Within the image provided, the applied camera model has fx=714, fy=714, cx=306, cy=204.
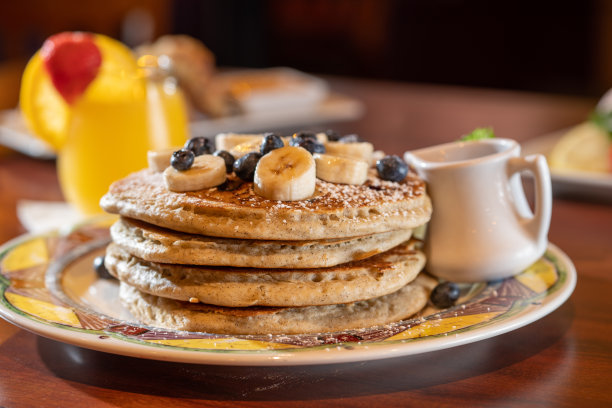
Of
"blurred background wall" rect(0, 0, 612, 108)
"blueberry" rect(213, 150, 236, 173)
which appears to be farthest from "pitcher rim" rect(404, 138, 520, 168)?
"blurred background wall" rect(0, 0, 612, 108)

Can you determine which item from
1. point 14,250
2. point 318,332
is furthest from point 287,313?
point 14,250

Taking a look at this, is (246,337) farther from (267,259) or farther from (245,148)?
(245,148)

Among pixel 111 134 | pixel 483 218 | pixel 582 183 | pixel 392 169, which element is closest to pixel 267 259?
pixel 392 169

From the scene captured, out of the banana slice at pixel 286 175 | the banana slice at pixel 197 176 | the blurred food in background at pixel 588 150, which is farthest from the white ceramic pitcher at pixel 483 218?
the blurred food in background at pixel 588 150

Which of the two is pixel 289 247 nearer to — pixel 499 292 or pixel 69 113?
pixel 499 292

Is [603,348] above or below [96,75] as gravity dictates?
below

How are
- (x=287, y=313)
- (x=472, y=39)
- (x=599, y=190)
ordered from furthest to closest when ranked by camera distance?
(x=472, y=39), (x=599, y=190), (x=287, y=313)
